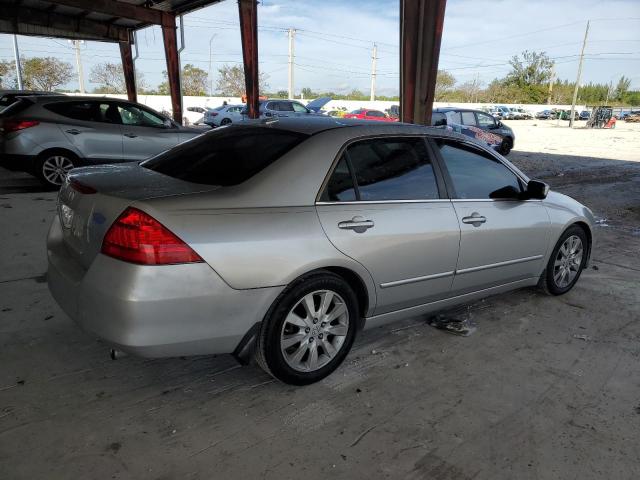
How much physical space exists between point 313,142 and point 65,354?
2042 millimetres

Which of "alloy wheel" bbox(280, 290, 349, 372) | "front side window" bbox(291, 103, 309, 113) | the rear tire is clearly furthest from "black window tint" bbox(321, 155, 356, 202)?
"front side window" bbox(291, 103, 309, 113)

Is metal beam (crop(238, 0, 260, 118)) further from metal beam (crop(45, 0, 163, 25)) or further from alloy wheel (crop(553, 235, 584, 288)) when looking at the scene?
alloy wheel (crop(553, 235, 584, 288))

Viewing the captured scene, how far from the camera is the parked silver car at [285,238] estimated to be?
2.30 m

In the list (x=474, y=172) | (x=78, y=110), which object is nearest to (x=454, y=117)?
(x=78, y=110)

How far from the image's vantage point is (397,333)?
3613mm

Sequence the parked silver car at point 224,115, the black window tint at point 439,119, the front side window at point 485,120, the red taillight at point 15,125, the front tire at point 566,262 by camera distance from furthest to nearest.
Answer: the parked silver car at point 224,115 < the front side window at point 485,120 < the black window tint at point 439,119 < the red taillight at point 15,125 < the front tire at point 566,262

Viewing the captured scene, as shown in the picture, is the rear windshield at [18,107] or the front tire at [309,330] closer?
the front tire at [309,330]

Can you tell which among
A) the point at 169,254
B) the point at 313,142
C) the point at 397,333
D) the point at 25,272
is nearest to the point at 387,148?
the point at 313,142

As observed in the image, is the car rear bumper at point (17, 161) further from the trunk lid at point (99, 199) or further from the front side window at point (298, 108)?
the front side window at point (298, 108)

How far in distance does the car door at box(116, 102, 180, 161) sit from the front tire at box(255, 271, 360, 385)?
6576 millimetres

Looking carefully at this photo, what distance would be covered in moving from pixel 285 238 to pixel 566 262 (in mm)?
3069

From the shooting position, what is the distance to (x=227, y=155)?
118 inches

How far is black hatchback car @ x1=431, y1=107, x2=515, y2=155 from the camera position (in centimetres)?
1645

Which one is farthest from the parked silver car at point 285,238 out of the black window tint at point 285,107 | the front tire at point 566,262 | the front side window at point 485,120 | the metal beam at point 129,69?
the black window tint at point 285,107
